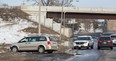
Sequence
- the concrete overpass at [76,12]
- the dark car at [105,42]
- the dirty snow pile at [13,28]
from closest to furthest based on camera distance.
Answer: the dark car at [105,42]
the dirty snow pile at [13,28]
the concrete overpass at [76,12]

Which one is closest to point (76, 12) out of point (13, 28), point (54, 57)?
point (13, 28)

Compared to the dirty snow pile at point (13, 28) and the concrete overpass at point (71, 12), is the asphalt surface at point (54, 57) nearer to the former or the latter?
the dirty snow pile at point (13, 28)

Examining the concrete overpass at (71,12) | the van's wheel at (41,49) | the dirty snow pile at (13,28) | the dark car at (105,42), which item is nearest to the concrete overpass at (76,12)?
the concrete overpass at (71,12)

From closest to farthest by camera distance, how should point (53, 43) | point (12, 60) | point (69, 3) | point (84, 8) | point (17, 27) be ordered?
point (12, 60), point (53, 43), point (17, 27), point (84, 8), point (69, 3)

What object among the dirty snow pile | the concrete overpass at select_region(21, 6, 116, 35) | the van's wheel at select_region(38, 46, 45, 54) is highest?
the concrete overpass at select_region(21, 6, 116, 35)

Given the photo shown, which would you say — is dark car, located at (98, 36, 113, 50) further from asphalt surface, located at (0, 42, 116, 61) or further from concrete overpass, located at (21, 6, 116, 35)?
concrete overpass, located at (21, 6, 116, 35)

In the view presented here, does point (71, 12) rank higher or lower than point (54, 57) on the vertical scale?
higher

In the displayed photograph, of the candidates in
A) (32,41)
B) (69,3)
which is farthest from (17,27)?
(69,3)

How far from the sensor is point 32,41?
35438mm

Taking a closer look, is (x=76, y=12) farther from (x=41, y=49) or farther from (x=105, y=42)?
(x=41, y=49)

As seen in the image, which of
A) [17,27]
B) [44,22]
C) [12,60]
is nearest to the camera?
[12,60]

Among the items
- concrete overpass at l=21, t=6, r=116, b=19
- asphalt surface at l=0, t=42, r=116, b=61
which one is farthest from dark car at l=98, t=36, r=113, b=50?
concrete overpass at l=21, t=6, r=116, b=19

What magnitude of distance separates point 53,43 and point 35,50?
186cm

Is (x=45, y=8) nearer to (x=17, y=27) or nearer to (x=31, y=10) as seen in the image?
(x=31, y=10)
